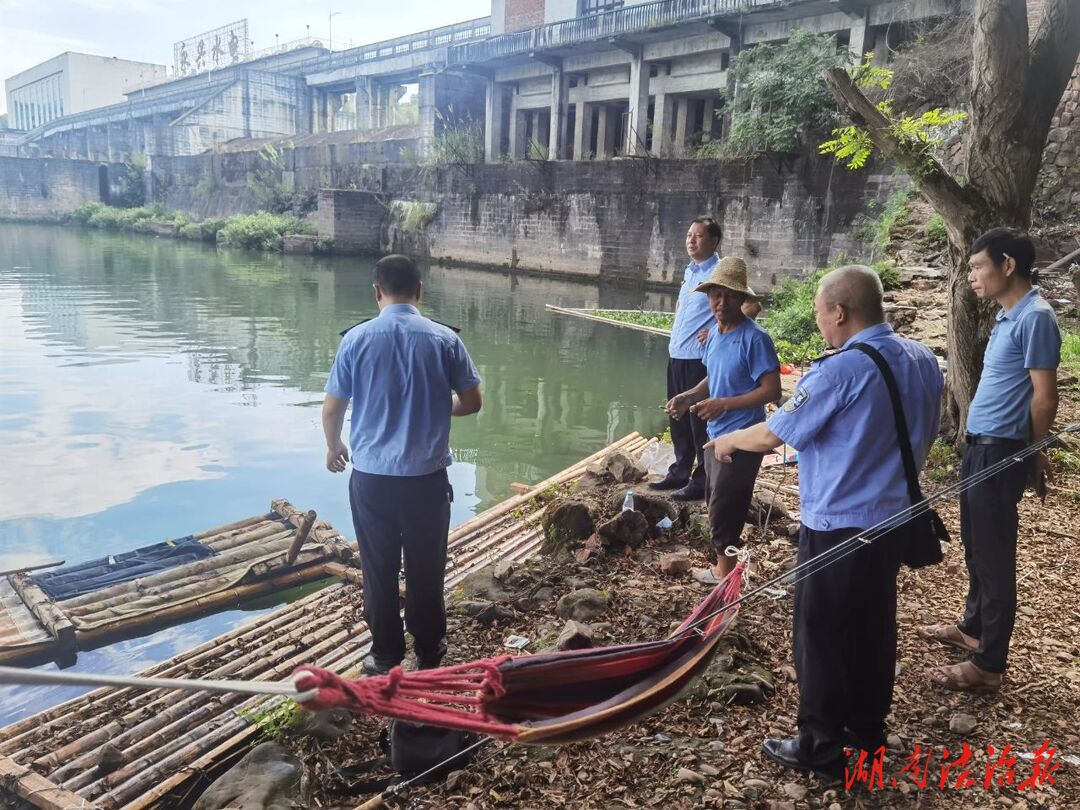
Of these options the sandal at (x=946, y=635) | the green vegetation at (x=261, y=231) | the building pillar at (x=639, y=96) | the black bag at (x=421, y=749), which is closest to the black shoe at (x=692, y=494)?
the sandal at (x=946, y=635)

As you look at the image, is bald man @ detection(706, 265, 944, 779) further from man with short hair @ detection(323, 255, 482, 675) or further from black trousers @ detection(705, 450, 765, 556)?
man with short hair @ detection(323, 255, 482, 675)

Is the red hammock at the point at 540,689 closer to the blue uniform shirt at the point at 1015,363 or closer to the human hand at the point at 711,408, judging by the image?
the human hand at the point at 711,408

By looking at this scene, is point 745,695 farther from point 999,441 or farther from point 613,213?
point 613,213

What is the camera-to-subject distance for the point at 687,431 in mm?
4930

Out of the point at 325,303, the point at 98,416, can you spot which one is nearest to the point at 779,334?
the point at 98,416

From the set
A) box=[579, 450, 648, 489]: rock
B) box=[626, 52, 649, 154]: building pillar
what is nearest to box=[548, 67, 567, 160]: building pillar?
box=[626, 52, 649, 154]: building pillar

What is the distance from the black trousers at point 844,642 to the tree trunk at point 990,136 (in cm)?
314

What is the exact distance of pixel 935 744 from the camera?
2.62 metres

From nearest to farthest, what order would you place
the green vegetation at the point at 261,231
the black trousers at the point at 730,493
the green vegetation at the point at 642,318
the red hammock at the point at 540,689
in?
the red hammock at the point at 540,689 < the black trousers at the point at 730,493 < the green vegetation at the point at 642,318 < the green vegetation at the point at 261,231

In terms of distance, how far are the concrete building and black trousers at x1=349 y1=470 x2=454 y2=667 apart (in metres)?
72.3

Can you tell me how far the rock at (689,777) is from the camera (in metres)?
2.52

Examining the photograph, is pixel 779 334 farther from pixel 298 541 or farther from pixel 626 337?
pixel 298 541

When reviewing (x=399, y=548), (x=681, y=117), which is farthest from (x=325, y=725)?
(x=681, y=117)

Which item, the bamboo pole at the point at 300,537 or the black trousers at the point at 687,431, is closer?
the black trousers at the point at 687,431
